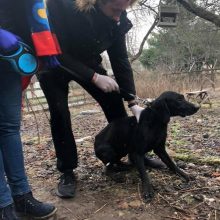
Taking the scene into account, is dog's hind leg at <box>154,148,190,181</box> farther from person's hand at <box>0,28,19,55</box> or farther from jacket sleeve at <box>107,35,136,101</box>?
person's hand at <box>0,28,19,55</box>

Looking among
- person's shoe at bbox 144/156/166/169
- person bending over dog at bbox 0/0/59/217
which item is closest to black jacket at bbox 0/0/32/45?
person bending over dog at bbox 0/0/59/217

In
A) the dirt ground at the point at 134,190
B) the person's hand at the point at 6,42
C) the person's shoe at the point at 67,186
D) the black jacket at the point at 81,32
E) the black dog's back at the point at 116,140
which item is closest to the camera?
the person's hand at the point at 6,42

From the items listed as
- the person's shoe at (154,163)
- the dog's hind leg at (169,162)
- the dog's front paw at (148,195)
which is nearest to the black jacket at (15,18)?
the dog's front paw at (148,195)

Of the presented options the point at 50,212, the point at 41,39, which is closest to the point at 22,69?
the point at 41,39

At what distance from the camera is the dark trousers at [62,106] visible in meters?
3.03

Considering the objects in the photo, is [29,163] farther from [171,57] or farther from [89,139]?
[171,57]

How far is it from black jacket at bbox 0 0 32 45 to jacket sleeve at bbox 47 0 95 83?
1.33 ft

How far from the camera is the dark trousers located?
119 inches

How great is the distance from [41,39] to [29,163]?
7.39ft

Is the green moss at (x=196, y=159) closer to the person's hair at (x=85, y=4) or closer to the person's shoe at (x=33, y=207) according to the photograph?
the person's shoe at (x=33, y=207)

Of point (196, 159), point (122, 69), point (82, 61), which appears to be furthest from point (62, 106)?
point (196, 159)

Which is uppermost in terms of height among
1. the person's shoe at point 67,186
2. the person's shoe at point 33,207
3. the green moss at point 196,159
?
the person's shoe at point 33,207

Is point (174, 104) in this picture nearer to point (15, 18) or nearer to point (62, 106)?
point (62, 106)

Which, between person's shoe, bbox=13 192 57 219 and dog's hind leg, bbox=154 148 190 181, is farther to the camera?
dog's hind leg, bbox=154 148 190 181
